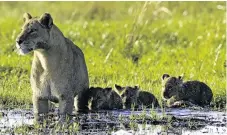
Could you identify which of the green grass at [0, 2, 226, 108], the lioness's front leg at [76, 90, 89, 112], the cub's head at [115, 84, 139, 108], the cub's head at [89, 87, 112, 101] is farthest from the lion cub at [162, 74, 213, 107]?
the lioness's front leg at [76, 90, 89, 112]

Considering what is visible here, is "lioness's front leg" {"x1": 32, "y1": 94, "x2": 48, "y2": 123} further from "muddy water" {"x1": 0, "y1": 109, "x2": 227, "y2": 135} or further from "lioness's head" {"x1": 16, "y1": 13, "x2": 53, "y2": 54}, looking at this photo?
"lioness's head" {"x1": 16, "y1": 13, "x2": 53, "y2": 54}

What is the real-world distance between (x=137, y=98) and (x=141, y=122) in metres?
1.70

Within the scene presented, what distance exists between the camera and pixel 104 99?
42.6 feet

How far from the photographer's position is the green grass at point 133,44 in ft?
50.4

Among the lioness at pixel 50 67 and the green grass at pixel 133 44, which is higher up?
the green grass at pixel 133 44

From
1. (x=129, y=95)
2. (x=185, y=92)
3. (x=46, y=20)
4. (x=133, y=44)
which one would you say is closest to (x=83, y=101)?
(x=129, y=95)

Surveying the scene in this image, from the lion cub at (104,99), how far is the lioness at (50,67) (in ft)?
2.26

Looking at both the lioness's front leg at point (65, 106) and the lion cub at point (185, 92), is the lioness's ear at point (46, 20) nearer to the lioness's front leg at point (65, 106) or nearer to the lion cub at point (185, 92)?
the lioness's front leg at point (65, 106)

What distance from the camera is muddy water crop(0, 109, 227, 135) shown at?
36.3 ft

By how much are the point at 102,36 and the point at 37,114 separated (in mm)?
8585

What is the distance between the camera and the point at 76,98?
12.8 metres

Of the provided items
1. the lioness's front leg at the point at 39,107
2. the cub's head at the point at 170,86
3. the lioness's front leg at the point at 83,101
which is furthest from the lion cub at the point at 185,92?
the lioness's front leg at the point at 39,107

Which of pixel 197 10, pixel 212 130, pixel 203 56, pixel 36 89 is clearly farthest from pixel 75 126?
pixel 197 10

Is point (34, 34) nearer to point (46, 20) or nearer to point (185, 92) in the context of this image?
point (46, 20)
